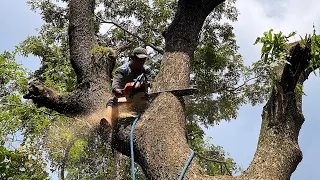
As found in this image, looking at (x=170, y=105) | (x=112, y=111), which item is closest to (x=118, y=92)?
(x=112, y=111)

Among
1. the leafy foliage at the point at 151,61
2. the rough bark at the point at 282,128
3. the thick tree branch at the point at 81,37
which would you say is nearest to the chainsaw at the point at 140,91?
the thick tree branch at the point at 81,37

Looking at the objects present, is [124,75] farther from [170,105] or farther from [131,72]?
[170,105]

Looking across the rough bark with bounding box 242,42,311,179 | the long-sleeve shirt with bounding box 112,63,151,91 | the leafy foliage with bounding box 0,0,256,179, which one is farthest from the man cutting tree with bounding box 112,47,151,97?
the leafy foliage with bounding box 0,0,256,179

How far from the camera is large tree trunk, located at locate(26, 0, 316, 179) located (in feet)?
10.1

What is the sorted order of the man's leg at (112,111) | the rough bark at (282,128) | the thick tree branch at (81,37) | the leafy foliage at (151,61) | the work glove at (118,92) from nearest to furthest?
the rough bark at (282,128) < the man's leg at (112,111) < the work glove at (118,92) < the thick tree branch at (81,37) < the leafy foliage at (151,61)

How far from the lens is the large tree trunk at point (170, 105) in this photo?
3.09 meters

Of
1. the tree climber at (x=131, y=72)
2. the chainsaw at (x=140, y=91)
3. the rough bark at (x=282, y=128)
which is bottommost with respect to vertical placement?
the rough bark at (x=282, y=128)

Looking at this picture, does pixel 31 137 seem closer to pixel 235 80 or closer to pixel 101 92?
pixel 101 92

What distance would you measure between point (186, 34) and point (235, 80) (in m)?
5.58

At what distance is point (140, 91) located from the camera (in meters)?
3.80

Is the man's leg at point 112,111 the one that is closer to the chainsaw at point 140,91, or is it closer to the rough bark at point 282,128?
the chainsaw at point 140,91

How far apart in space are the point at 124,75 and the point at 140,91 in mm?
472

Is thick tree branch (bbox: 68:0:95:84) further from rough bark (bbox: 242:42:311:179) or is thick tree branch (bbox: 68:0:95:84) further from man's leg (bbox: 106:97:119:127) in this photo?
rough bark (bbox: 242:42:311:179)

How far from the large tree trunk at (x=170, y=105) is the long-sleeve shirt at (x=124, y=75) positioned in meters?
0.10
